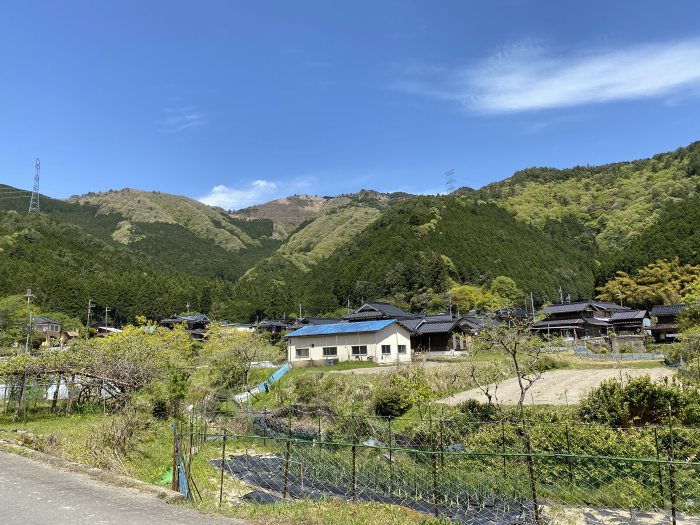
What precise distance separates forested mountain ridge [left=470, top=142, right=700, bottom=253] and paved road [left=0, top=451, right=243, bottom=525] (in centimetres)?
8902

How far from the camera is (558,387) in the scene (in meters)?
21.8

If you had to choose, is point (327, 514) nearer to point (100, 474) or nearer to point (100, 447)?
point (100, 474)

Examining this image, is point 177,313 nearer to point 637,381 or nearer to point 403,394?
point 403,394

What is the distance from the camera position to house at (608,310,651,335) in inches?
2039

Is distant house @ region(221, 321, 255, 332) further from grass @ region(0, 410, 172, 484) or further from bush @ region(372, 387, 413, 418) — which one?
grass @ region(0, 410, 172, 484)

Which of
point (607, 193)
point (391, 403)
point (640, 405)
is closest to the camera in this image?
point (640, 405)

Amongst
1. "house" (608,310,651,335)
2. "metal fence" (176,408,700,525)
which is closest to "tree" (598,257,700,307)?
"house" (608,310,651,335)

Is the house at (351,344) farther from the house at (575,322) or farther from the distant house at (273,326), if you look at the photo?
the distant house at (273,326)

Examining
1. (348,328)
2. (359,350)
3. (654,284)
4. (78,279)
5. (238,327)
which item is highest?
(78,279)

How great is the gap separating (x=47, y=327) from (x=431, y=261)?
5199cm

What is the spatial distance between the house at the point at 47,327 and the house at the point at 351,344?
36768mm

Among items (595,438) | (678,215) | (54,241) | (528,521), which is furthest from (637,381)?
(54,241)

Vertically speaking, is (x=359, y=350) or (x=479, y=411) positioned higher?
(x=359, y=350)

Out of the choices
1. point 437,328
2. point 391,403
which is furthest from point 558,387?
point 437,328
